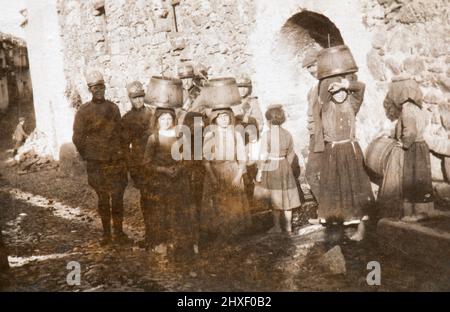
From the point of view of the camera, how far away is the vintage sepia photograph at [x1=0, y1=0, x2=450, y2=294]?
4.07 metres

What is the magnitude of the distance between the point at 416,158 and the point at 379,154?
43cm

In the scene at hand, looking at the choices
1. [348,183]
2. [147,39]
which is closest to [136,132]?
[348,183]

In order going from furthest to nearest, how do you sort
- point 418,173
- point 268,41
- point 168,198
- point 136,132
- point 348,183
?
point 268,41 < point 136,132 < point 348,183 < point 168,198 < point 418,173

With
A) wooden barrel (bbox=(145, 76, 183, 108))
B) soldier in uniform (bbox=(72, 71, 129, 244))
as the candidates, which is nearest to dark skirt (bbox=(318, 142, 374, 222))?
wooden barrel (bbox=(145, 76, 183, 108))

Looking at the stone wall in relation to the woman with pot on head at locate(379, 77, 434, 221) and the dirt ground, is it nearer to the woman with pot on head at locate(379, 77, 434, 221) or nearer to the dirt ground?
the woman with pot on head at locate(379, 77, 434, 221)

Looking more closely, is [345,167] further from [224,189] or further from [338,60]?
[224,189]

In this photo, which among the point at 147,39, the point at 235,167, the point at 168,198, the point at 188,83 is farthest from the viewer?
the point at 147,39

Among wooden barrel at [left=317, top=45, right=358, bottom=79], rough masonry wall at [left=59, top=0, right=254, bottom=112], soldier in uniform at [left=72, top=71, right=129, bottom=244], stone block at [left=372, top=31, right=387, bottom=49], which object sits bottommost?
soldier in uniform at [left=72, top=71, right=129, bottom=244]

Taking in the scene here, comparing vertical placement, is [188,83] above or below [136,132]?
above

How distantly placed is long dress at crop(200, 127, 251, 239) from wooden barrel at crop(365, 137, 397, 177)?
145cm

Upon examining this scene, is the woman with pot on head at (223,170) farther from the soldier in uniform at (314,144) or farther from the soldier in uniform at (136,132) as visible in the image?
the soldier in uniform at (136,132)

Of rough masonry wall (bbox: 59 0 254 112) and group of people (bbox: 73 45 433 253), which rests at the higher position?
rough masonry wall (bbox: 59 0 254 112)

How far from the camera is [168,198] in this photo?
4578 millimetres

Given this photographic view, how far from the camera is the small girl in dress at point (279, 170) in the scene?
16.5 feet
